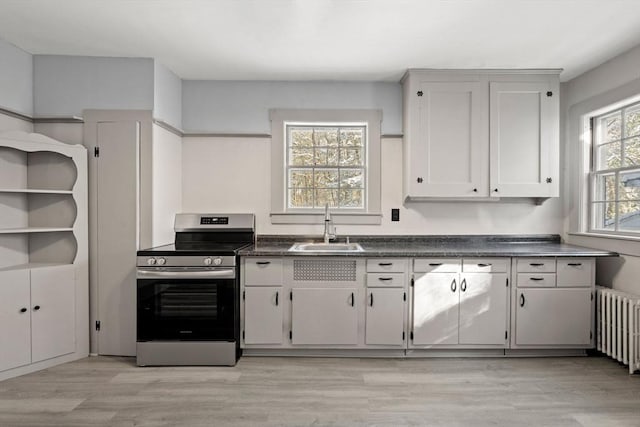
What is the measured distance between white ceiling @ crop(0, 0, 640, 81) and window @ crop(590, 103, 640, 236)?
0.52m

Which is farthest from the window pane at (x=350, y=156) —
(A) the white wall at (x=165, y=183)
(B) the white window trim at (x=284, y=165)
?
(A) the white wall at (x=165, y=183)

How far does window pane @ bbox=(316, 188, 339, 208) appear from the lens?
384 centimetres

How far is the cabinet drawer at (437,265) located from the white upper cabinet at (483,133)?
0.62 meters

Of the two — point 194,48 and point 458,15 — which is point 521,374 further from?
point 194,48

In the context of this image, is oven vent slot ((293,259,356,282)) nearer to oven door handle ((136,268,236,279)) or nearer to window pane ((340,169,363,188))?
oven door handle ((136,268,236,279))

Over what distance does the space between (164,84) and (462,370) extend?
11.1 feet

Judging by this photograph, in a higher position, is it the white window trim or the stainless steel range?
the white window trim

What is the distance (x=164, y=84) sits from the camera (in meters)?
3.39

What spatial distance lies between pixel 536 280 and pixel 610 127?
5.05ft

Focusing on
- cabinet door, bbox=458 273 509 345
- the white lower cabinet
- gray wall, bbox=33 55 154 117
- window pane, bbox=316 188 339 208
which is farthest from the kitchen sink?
the white lower cabinet

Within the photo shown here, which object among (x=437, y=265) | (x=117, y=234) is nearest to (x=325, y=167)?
(x=437, y=265)

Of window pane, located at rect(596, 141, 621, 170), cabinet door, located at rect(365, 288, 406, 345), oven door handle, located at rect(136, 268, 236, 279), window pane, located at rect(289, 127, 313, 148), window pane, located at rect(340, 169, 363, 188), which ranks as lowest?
cabinet door, located at rect(365, 288, 406, 345)

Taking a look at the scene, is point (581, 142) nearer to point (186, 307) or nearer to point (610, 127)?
point (610, 127)

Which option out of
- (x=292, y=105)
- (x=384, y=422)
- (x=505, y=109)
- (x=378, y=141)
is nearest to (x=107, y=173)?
(x=292, y=105)
